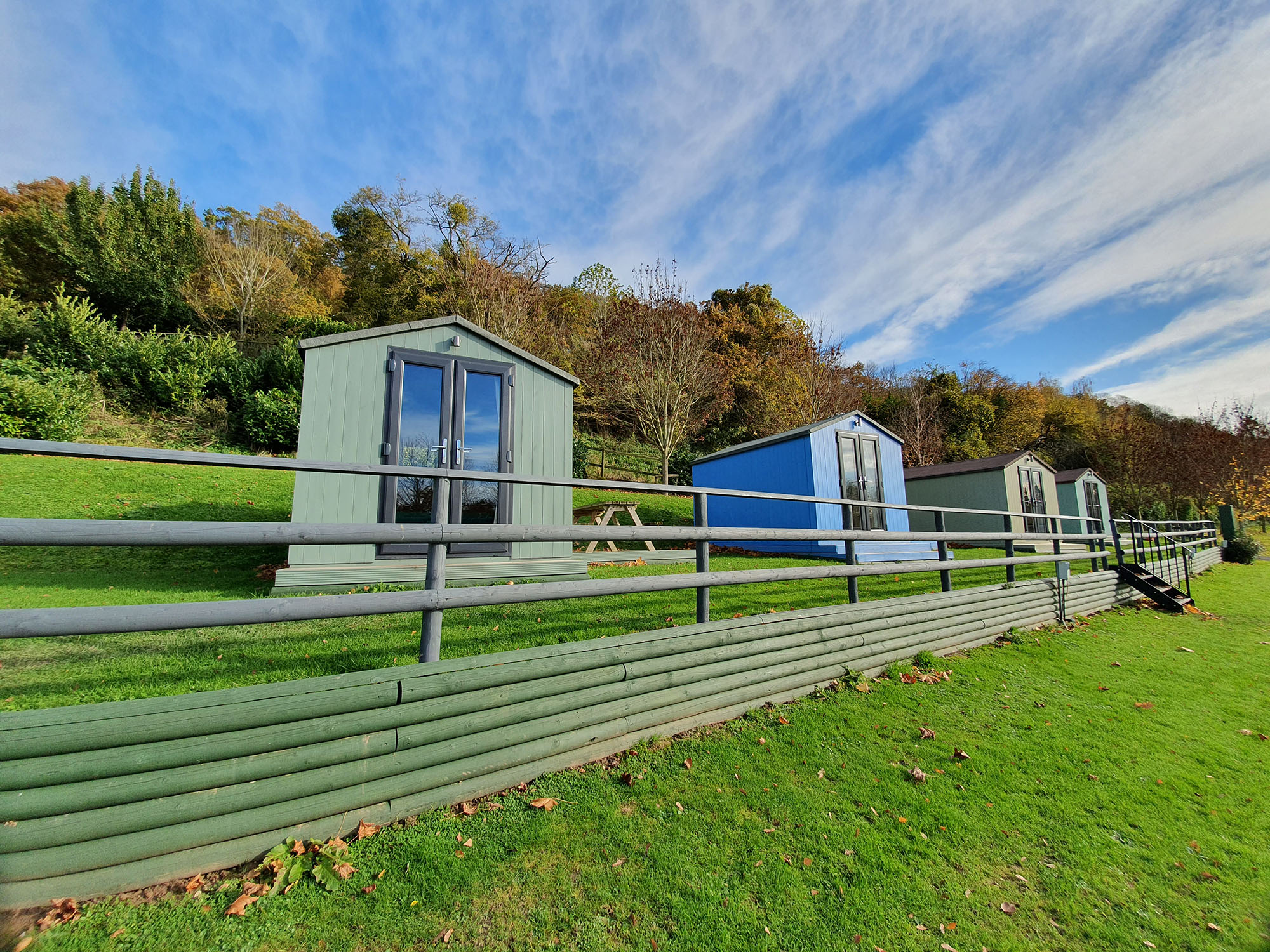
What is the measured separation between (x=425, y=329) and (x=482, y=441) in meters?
1.60

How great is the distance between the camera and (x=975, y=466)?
57.4 feet

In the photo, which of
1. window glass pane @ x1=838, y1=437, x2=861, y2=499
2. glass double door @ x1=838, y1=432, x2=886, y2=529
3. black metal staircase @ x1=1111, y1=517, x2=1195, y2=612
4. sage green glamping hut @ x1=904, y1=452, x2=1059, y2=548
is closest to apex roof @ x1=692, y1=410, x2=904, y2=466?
glass double door @ x1=838, y1=432, x2=886, y2=529

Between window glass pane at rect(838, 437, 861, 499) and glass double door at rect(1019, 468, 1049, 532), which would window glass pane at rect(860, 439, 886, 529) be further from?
glass double door at rect(1019, 468, 1049, 532)

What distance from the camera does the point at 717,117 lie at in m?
9.94

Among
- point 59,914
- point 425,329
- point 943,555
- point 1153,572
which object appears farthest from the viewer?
point 1153,572

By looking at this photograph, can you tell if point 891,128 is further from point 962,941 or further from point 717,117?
point 962,941

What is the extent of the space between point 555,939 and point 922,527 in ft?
64.9

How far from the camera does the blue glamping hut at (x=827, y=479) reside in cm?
1090

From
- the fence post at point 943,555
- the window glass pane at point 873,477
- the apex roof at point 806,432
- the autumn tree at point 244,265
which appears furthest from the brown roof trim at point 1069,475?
the autumn tree at point 244,265

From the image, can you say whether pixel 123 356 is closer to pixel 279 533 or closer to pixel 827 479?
pixel 279 533

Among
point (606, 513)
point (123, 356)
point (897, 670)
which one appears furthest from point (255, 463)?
point (123, 356)

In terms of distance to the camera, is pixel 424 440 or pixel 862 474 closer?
pixel 424 440

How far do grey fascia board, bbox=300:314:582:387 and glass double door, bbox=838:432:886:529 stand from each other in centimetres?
736

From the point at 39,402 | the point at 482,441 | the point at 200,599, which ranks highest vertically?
the point at 39,402
